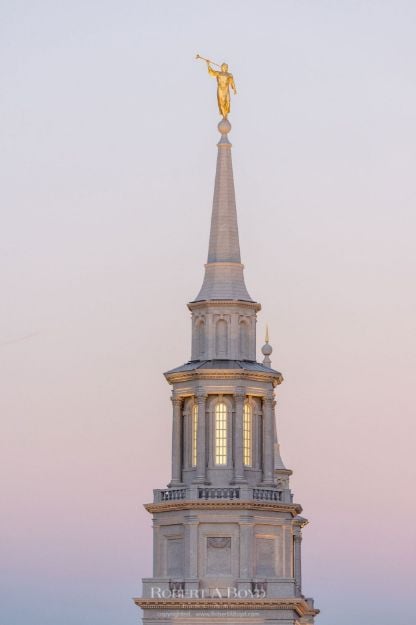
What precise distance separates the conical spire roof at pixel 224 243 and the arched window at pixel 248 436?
24.0ft

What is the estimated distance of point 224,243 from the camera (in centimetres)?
17238

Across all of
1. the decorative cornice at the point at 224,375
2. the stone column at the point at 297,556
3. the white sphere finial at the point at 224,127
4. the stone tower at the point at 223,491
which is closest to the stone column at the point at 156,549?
the stone tower at the point at 223,491

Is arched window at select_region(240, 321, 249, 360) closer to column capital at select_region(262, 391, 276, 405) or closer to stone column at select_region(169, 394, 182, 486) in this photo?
column capital at select_region(262, 391, 276, 405)

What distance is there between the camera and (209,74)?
17512cm

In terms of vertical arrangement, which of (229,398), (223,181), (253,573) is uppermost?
(223,181)

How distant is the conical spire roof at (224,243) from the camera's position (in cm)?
17038

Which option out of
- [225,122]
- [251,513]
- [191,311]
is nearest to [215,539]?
[251,513]

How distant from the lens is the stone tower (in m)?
164

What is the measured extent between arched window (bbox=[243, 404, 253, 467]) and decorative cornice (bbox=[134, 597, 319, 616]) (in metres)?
9.24

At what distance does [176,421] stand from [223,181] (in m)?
16.2

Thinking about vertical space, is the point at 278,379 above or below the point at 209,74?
below

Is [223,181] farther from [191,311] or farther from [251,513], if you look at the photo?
[251,513]

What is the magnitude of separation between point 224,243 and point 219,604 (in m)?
23.8

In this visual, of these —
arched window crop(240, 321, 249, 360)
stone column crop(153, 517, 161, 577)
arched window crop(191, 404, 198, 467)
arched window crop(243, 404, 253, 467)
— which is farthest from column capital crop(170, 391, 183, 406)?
stone column crop(153, 517, 161, 577)
